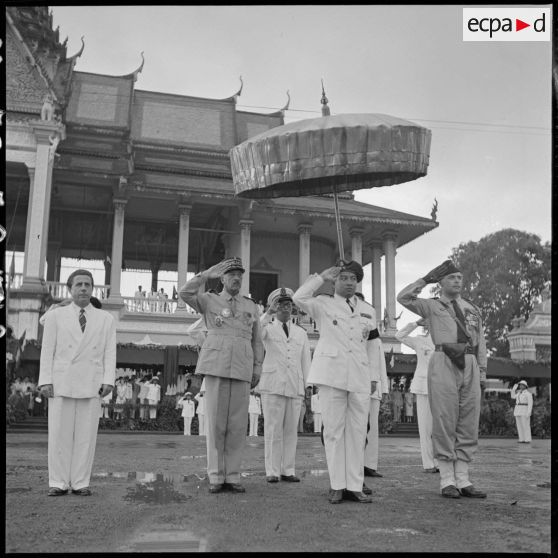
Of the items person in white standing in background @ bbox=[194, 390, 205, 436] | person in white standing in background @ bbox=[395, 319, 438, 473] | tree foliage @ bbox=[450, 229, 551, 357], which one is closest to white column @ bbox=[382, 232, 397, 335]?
tree foliage @ bbox=[450, 229, 551, 357]

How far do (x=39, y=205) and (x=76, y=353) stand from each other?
15.9m

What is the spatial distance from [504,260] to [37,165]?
82.8 ft

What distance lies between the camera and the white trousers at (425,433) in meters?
7.90

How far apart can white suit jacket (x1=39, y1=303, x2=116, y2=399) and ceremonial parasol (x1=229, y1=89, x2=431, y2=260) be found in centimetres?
182

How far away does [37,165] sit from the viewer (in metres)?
20.5

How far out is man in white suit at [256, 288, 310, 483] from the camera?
21.7ft

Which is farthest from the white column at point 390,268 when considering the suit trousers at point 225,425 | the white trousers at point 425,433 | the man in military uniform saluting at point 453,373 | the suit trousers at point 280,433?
the suit trousers at point 225,425

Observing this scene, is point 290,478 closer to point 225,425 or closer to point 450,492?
point 225,425

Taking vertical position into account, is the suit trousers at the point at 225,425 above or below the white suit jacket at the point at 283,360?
below

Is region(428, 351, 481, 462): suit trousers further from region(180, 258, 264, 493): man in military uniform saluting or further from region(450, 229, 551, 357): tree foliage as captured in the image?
region(450, 229, 551, 357): tree foliage

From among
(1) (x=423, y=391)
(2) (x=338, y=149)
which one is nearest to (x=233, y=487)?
(2) (x=338, y=149)

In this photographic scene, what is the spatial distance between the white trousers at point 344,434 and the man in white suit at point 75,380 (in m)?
1.78

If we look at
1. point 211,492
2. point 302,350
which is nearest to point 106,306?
point 302,350

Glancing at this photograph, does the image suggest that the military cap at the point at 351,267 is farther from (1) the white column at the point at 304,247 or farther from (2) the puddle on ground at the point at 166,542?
(1) the white column at the point at 304,247
